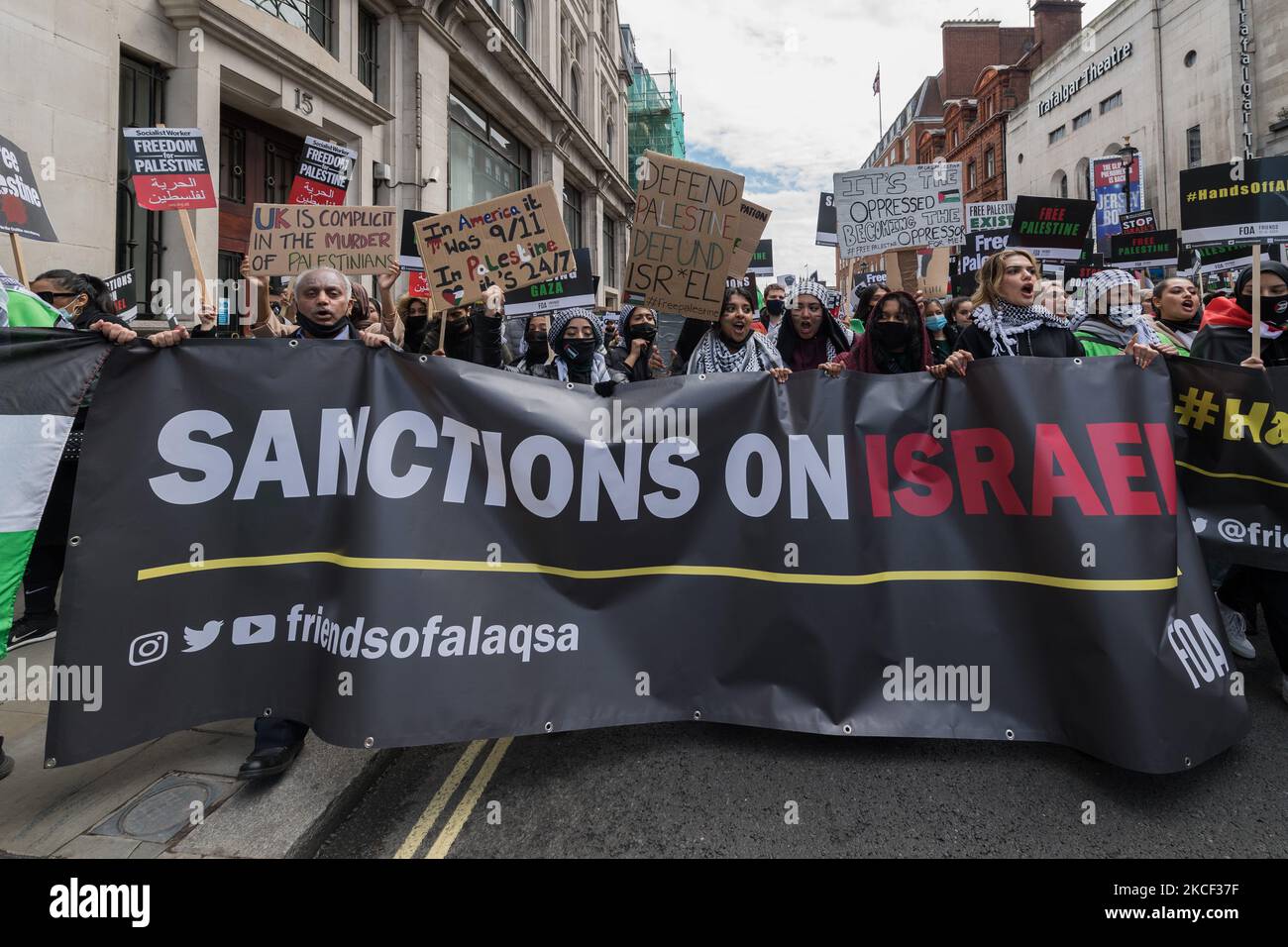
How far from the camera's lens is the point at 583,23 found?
93.6ft

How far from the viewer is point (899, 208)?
725 centimetres

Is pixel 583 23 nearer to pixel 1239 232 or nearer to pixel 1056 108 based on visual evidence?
pixel 1056 108

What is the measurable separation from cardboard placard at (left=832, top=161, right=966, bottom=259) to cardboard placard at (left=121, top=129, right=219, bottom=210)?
5672 mm

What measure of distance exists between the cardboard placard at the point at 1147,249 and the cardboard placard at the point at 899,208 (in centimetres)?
546

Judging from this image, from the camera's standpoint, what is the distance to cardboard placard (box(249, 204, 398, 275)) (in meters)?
5.11

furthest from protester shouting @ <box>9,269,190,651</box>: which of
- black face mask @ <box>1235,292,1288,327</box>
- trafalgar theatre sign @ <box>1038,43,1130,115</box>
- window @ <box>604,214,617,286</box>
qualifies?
trafalgar theatre sign @ <box>1038,43,1130,115</box>

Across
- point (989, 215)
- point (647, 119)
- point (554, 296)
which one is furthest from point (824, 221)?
point (647, 119)

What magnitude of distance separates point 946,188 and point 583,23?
86.9 feet

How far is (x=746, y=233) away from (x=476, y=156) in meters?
15.8

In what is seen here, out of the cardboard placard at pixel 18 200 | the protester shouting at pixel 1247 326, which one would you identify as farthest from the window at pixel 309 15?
the protester shouting at pixel 1247 326

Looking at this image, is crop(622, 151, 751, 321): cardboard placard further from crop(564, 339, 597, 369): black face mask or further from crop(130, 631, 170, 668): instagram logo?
crop(130, 631, 170, 668): instagram logo

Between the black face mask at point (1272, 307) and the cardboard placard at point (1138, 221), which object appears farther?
the cardboard placard at point (1138, 221)

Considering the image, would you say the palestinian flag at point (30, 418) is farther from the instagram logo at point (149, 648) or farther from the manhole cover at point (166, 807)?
the manhole cover at point (166, 807)

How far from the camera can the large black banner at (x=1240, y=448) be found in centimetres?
341
